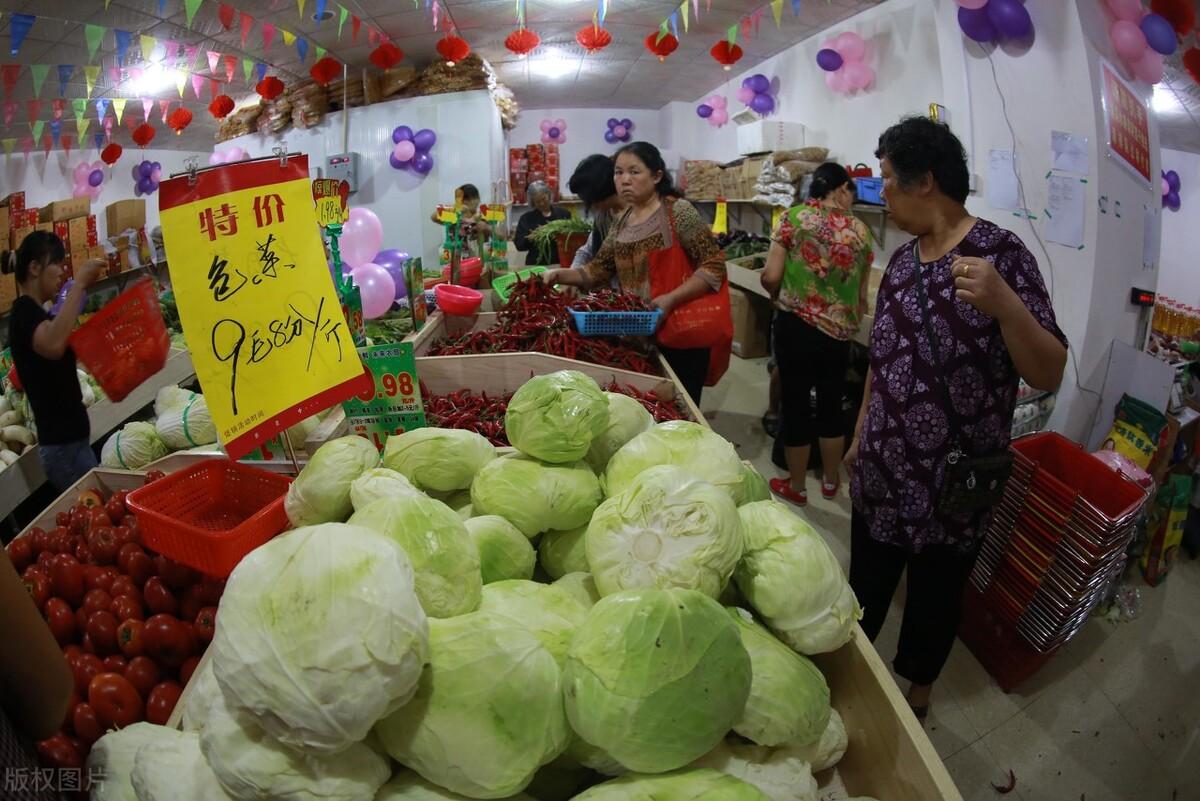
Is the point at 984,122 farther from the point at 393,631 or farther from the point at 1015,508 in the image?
the point at 393,631

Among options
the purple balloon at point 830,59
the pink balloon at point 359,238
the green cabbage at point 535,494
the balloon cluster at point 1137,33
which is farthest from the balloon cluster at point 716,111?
the green cabbage at point 535,494

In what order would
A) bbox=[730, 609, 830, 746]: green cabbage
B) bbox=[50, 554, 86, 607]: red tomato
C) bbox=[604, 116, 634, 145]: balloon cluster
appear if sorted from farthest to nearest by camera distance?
bbox=[604, 116, 634, 145]: balloon cluster
bbox=[50, 554, 86, 607]: red tomato
bbox=[730, 609, 830, 746]: green cabbage

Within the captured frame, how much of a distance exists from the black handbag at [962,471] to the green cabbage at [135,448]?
8.83ft

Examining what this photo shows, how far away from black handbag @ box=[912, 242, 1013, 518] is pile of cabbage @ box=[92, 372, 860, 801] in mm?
1000

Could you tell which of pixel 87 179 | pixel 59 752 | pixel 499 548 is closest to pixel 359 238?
pixel 59 752

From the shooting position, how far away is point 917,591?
7.06 ft

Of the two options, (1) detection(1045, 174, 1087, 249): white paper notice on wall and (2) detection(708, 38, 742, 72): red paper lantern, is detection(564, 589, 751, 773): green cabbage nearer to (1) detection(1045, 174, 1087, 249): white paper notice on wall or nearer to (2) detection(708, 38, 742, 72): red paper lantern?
(1) detection(1045, 174, 1087, 249): white paper notice on wall

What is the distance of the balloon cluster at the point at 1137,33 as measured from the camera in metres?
3.61

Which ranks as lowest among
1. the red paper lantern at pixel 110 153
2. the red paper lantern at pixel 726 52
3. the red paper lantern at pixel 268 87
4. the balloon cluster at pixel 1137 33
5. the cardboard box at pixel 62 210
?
the cardboard box at pixel 62 210

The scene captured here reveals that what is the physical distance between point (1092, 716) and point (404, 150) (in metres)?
9.18

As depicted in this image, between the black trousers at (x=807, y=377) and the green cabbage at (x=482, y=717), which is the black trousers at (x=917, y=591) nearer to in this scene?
the green cabbage at (x=482, y=717)

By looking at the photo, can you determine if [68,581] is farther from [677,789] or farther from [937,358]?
[937,358]

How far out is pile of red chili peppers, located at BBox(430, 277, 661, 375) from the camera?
2.94m

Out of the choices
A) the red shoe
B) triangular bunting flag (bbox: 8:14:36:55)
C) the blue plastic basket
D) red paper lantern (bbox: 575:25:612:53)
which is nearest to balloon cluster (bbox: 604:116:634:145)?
red paper lantern (bbox: 575:25:612:53)
